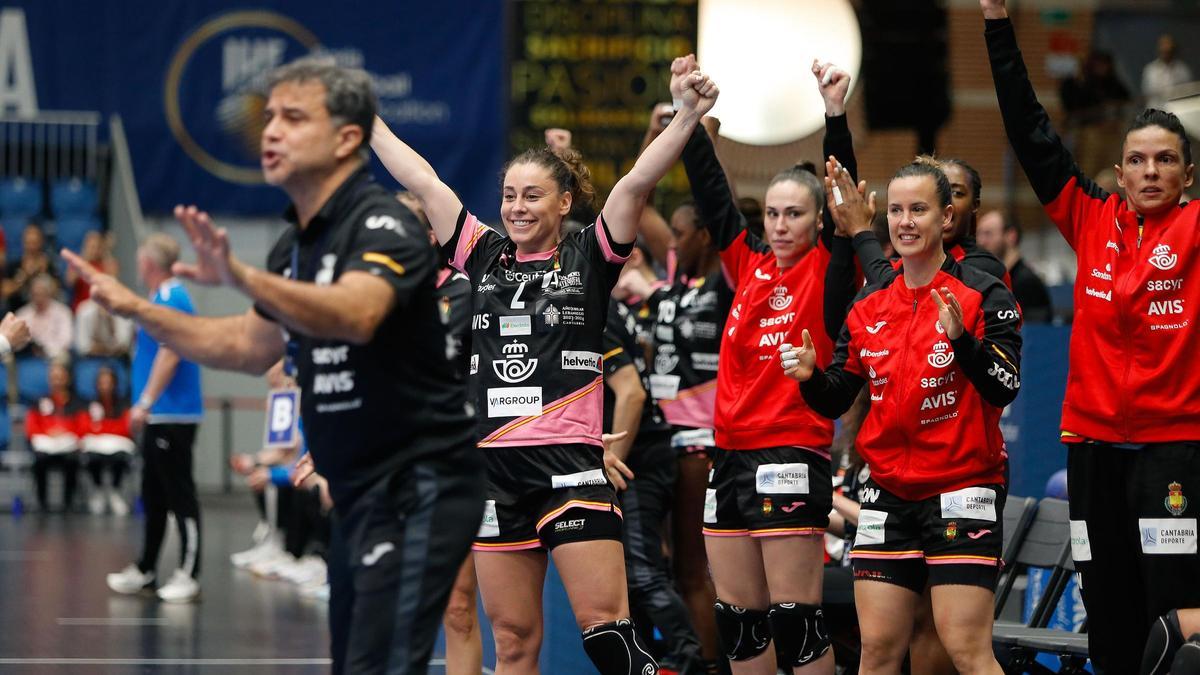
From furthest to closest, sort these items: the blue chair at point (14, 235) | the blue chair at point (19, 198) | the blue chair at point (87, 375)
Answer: the blue chair at point (19, 198)
the blue chair at point (14, 235)
the blue chair at point (87, 375)

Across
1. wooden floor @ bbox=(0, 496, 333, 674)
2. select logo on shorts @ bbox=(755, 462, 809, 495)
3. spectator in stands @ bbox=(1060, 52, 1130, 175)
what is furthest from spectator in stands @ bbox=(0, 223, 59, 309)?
select logo on shorts @ bbox=(755, 462, 809, 495)

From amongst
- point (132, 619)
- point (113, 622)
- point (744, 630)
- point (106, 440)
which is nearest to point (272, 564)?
point (132, 619)

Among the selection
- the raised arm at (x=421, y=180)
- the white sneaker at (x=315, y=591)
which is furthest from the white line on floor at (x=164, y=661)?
the raised arm at (x=421, y=180)

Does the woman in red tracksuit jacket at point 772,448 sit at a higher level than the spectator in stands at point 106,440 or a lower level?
higher

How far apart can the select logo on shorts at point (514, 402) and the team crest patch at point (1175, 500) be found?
6.81 ft

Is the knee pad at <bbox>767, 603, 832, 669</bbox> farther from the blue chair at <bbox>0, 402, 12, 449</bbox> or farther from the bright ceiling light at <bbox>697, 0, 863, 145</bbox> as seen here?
the blue chair at <bbox>0, 402, 12, 449</bbox>

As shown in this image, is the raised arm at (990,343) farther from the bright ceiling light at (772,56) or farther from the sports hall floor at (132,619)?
the bright ceiling light at (772,56)

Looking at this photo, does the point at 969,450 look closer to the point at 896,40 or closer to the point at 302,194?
the point at 302,194

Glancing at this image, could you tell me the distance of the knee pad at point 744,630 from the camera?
6164 mm

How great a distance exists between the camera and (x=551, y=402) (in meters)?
5.50

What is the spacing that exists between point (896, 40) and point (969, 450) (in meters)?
6.58

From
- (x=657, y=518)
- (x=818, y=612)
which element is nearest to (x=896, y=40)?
(x=657, y=518)

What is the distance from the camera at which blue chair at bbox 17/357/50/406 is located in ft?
56.5

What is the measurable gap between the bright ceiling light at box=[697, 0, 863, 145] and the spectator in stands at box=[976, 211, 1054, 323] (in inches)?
59.3
